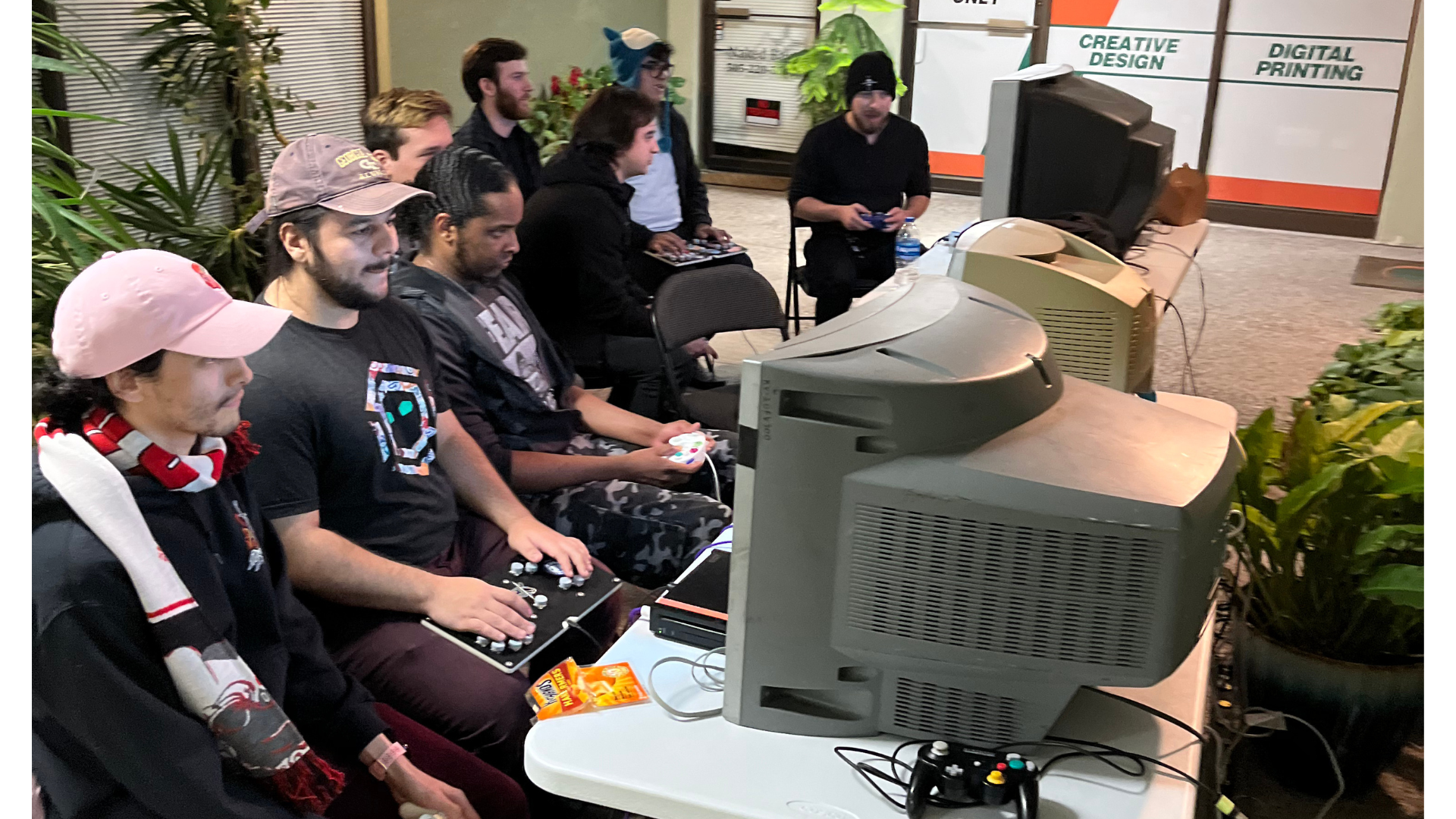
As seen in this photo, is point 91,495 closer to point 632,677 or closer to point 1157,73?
point 632,677

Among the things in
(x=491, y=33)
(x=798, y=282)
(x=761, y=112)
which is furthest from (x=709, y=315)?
(x=761, y=112)

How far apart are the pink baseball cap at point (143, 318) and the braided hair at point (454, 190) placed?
0.93 metres

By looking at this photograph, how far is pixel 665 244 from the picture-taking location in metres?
4.29

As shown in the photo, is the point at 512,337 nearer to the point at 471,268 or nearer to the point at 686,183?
the point at 471,268

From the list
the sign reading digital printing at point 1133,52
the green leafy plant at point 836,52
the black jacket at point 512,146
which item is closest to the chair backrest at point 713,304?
the black jacket at point 512,146

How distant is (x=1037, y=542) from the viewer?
3.96ft

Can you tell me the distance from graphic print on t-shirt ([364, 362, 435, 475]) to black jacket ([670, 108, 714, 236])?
102 inches

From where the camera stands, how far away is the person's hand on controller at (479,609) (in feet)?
6.31

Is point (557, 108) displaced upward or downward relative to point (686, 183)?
upward

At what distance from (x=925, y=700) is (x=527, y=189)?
3.17m

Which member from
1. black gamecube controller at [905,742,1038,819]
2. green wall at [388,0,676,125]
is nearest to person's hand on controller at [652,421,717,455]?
black gamecube controller at [905,742,1038,819]

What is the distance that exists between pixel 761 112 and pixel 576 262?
5.70 meters

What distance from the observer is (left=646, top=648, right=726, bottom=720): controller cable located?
1.43 m

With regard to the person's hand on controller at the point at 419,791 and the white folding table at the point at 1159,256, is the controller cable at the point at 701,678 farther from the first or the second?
the white folding table at the point at 1159,256
